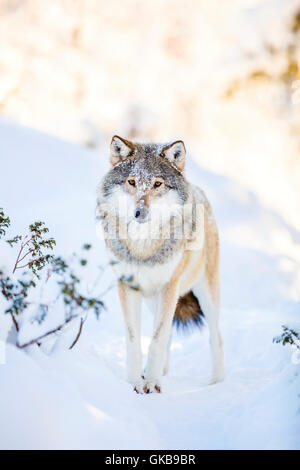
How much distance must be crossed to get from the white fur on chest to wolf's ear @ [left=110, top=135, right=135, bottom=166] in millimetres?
857

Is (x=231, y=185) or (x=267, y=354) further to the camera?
(x=231, y=185)

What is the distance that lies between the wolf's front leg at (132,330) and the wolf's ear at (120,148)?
102cm

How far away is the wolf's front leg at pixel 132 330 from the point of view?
330cm

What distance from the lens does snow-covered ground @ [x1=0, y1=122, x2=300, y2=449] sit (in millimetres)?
1991

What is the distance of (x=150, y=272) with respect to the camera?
3.36m

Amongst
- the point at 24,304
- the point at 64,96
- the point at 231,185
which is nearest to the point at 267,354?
the point at 24,304

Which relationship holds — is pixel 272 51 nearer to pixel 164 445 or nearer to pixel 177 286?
pixel 177 286

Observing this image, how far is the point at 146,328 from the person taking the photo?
5.44m

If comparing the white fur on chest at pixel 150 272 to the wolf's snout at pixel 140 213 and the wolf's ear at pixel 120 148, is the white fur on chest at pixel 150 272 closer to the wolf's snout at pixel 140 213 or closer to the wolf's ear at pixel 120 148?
the wolf's snout at pixel 140 213

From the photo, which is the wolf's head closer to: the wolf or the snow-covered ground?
the wolf

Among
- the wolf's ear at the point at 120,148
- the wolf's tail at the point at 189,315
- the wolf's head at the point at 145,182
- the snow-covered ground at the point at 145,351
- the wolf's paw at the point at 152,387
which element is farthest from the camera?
the wolf's tail at the point at 189,315

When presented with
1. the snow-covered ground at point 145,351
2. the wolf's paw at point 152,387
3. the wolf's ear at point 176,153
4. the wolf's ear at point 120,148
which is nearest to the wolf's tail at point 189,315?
the snow-covered ground at point 145,351

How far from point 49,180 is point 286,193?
659 cm

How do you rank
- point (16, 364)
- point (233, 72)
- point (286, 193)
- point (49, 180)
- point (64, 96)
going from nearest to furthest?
point (16, 364), point (49, 180), point (286, 193), point (64, 96), point (233, 72)
